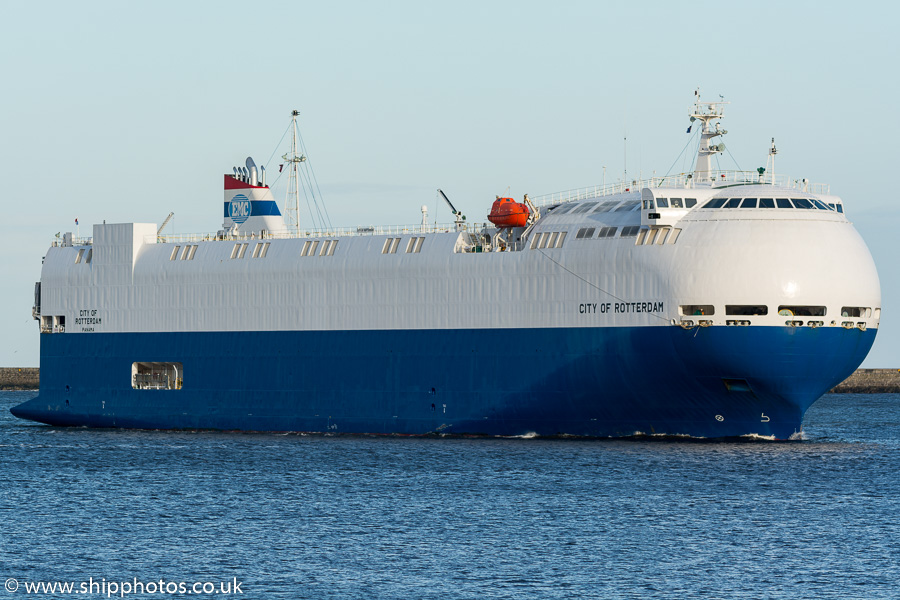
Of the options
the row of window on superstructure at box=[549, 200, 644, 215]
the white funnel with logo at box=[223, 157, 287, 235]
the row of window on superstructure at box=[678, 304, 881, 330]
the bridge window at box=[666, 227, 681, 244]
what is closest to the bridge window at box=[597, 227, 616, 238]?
the row of window on superstructure at box=[549, 200, 644, 215]

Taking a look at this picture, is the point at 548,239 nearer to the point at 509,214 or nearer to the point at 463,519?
the point at 509,214

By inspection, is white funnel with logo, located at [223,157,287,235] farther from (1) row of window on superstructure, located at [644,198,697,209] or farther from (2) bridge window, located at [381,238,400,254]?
(1) row of window on superstructure, located at [644,198,697,209]

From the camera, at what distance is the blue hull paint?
59000mm

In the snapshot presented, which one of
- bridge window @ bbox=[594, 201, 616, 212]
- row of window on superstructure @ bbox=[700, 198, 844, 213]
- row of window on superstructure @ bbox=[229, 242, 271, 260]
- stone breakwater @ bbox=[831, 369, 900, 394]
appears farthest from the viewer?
stone breakwater @ bbox=[831, 369, 900, 394]

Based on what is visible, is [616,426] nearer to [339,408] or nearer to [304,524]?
[339,408]

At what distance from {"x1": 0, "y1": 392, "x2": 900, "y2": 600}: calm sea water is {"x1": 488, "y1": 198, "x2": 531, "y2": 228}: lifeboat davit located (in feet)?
34.5

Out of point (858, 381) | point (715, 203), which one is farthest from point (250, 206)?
point (858, 381)

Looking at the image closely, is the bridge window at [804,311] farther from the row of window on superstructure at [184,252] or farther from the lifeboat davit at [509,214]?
the row of window on superstructure at [184,252]

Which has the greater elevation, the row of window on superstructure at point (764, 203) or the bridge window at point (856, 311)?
the row of window on superstructure at point (764, 203)

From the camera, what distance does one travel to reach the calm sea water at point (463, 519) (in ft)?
116

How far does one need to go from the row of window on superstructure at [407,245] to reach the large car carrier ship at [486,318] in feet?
0.57

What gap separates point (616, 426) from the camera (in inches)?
2468

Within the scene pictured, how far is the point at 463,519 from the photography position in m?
43.9

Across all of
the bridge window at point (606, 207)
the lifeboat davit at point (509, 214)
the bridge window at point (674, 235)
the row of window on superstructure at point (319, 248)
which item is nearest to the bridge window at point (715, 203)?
the bridge window at point (674, 235)
